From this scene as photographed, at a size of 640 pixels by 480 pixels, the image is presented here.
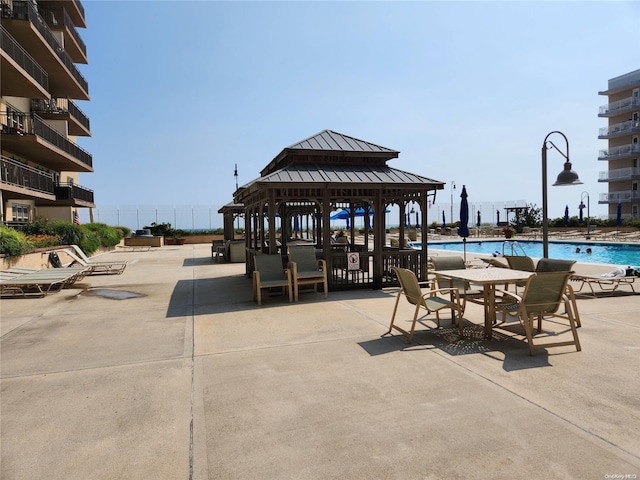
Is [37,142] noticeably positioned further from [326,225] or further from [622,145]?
[622,145]

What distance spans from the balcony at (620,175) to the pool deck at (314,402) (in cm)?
4822

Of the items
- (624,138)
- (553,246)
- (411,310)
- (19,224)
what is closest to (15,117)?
(19,224)

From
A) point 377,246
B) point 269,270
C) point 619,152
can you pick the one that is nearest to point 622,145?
point 619,152

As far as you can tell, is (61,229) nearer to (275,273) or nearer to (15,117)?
(15,117)

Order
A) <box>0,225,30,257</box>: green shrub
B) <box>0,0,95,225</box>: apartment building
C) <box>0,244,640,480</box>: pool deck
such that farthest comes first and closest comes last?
<box>0,0,95,225</box>: apartment building → <box>0,225,30,257</box>: green shrub → <box>0,244,640,480</box>: pool deck

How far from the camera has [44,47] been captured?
19656 millimetres

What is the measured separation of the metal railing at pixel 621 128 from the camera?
1708 inches

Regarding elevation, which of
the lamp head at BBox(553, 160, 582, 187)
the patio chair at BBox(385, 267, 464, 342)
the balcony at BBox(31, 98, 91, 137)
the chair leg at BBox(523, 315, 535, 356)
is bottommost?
the chair leg at BBox(523, 315, 535, 356)

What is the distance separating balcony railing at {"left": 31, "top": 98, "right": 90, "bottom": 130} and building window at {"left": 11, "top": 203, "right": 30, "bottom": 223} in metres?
5.65

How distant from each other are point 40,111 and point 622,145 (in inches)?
2223

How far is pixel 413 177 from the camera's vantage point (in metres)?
9.98

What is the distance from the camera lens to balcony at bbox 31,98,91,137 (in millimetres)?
22734

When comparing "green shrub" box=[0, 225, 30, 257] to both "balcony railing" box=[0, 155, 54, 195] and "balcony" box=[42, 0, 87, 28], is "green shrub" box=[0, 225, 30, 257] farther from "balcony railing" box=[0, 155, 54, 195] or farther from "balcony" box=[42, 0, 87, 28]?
"balcony" box=[42, 0, 87, 28]

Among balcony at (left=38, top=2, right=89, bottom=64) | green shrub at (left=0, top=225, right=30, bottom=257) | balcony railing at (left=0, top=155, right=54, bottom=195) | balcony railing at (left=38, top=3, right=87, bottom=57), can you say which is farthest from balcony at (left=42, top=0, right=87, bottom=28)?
green shrub at (left=0, top=225, right=30, bottom=257)
